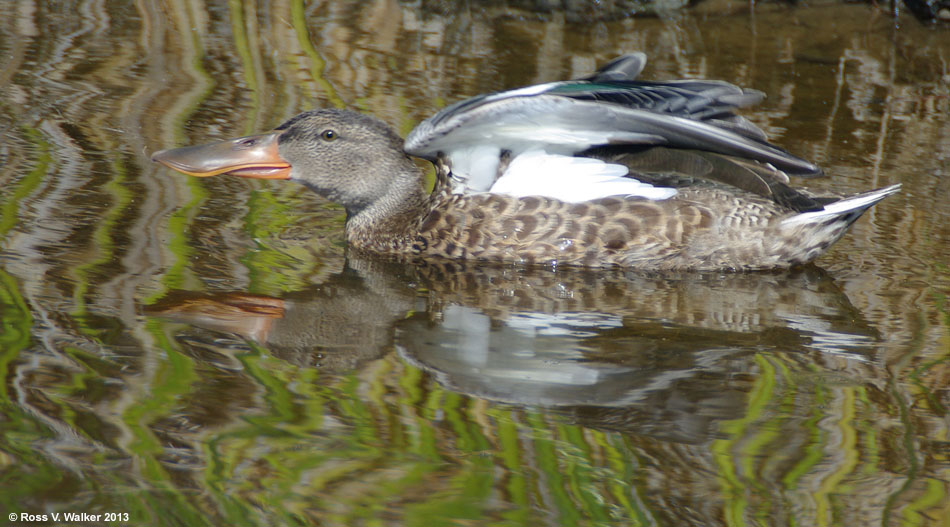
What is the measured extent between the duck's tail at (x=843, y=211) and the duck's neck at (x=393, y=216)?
1.76 metres

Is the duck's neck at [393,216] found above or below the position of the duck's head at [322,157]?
below

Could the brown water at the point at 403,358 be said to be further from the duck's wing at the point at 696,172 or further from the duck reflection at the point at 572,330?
the duck's wing at the point at 696,172

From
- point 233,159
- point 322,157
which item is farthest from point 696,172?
point 233,159

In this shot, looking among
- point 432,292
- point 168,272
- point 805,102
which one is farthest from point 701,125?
point 805,102

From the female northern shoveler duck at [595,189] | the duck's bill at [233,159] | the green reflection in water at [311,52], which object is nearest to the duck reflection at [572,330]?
the female northern shoveler duck at [595,189]

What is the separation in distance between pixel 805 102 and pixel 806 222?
11.1 feet

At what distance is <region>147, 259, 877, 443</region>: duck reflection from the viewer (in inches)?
146

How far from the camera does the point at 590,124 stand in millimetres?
4812

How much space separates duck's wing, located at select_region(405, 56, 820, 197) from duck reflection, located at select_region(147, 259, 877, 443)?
558 millimetres

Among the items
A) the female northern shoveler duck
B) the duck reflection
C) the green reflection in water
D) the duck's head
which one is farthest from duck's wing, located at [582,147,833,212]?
the green reflection in water

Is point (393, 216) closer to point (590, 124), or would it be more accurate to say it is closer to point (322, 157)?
point (322, 157)

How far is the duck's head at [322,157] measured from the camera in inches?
209

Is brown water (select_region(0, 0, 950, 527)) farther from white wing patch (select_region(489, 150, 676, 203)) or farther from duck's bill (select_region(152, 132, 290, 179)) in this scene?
white wing patch (select_region(489, 150, 676, 203))

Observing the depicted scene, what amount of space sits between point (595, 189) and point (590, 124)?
421mm
